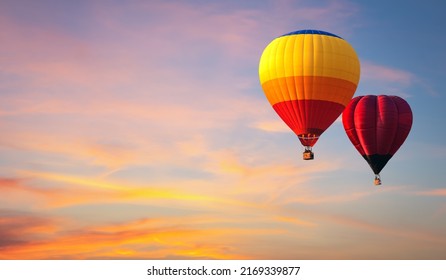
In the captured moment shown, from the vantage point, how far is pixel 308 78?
5181 cm

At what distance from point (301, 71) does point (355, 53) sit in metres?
4.60

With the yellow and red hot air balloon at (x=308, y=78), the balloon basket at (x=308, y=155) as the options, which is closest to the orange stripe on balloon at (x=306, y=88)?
the yellow and red hot air balloon at (x=308, y=78)

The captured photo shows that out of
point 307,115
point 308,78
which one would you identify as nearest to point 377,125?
point 307,115

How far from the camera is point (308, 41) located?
2048 inches

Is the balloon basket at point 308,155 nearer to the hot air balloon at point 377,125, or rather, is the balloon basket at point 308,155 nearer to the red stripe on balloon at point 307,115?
the red stripe on balloon at point 307,115

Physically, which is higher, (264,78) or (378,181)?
(264,78)

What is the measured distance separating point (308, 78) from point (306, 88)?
636 millimetres

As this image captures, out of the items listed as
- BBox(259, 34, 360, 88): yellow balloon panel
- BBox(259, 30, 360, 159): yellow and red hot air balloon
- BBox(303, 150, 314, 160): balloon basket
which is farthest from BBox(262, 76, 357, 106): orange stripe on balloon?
BBox(303, 150, 314, 160): balloon basket

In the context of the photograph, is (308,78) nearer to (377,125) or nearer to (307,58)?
(307,58)

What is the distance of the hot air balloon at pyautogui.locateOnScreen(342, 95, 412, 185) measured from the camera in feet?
188

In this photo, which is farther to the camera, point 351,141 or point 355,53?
point 351,141

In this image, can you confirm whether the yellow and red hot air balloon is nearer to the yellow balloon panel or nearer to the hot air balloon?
the yellow balloon panel

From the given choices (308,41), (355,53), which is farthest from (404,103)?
(308,41)

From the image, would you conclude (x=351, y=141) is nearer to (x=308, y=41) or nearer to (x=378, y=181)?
(x=378, y=181)
